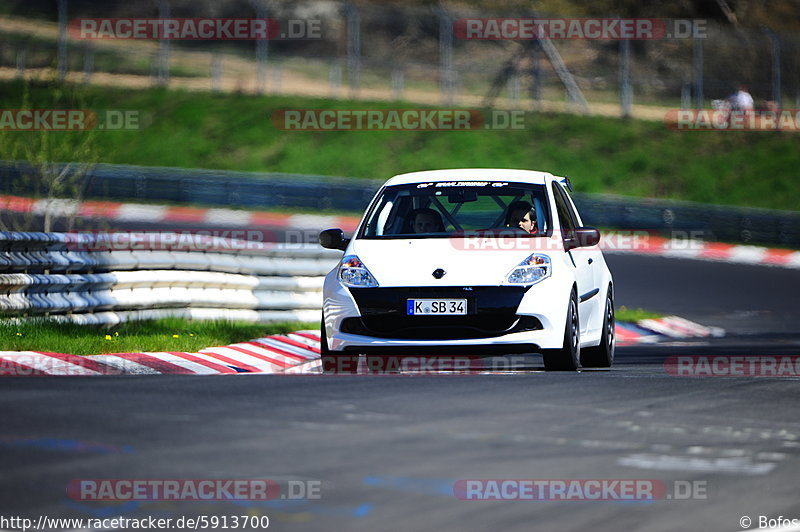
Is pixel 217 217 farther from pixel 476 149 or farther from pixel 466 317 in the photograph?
pixel 466 317

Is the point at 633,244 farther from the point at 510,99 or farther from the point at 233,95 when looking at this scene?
the point at 233,95

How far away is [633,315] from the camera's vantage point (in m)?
20.3

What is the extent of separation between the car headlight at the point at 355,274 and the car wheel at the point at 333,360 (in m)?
0.36

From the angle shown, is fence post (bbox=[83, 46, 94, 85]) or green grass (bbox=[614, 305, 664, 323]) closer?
green grass (bbox=[614, 305, 664, 323])

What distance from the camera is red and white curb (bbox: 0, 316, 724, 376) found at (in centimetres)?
1085

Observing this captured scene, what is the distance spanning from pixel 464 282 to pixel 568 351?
953mm

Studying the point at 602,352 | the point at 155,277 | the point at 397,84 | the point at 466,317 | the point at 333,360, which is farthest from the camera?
the point at 397,84

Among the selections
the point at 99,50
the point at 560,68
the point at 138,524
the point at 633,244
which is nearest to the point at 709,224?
the point at 633,244

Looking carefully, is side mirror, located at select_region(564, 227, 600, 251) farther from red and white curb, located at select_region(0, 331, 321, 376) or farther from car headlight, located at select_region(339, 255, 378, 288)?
red and white curb, located at select_region(0, 331, 321, 376)

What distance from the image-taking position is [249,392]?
8.91m

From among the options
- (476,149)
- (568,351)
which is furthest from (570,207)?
(476,149)

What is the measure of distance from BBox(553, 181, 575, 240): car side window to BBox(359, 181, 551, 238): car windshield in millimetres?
184

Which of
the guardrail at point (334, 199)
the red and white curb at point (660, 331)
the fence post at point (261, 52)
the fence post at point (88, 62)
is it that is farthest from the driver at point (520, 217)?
the fence post at point (88, 62)

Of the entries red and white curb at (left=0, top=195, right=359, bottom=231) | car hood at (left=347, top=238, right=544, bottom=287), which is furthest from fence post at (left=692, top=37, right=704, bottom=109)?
car hood at (left=347, top=238, right=544, bottom=287)
